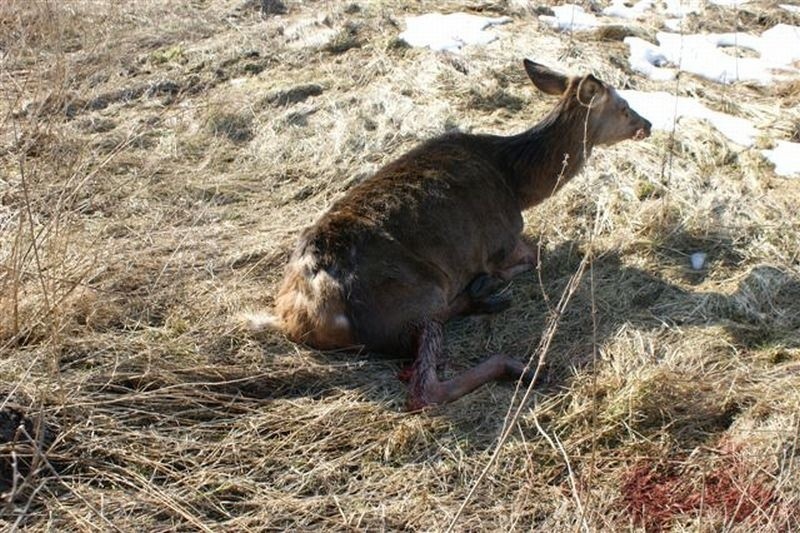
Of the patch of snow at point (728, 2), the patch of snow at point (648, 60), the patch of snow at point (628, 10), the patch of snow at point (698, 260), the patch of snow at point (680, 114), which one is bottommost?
the patch of snow at point (698, 260)

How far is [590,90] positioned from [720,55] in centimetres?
333

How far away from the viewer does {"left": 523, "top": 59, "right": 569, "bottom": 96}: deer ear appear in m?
7.21

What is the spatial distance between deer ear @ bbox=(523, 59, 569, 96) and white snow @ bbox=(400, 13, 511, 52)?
2919 millimetres

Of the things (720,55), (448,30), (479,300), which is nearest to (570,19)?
(448,30)

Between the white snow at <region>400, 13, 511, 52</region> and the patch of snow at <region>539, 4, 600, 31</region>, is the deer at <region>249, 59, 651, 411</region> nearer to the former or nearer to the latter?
the white snow at <region>400, 13, 511, 52</region>

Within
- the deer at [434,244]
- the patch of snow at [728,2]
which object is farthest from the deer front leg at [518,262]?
the patch of snow at [728,2]

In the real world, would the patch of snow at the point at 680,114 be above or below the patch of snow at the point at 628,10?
below

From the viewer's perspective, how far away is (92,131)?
918 centimetres

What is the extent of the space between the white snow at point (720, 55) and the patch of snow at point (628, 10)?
2.78 ft

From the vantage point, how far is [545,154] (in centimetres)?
689

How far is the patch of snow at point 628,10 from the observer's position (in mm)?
11039

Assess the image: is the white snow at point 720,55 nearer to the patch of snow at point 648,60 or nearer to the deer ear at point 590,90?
the patch of snow at point 648,60

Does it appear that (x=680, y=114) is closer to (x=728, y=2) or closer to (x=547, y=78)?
(x=547, y=78)

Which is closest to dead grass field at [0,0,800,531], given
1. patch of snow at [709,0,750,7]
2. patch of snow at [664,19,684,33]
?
patch of snow at [664,19,684,33]
